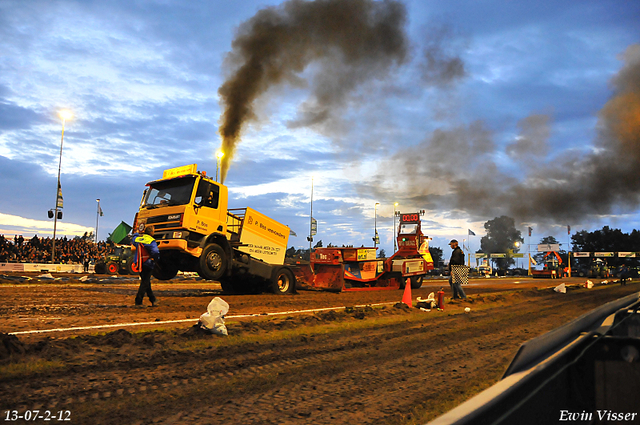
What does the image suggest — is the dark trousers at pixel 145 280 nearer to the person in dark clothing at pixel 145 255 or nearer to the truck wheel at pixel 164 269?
the person in dark clothing at pixel 145 255

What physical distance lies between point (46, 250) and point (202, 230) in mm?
29193

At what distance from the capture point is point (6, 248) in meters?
30.3

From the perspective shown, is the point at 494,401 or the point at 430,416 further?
the point at 430,416

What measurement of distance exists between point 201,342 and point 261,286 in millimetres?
8666

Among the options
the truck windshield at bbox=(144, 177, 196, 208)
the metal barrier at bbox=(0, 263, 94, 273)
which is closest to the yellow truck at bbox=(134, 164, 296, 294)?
the truck windshield at bbox=(144, 177, 196, 208)

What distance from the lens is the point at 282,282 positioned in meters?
15.2

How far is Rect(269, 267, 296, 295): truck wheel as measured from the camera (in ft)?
47.7

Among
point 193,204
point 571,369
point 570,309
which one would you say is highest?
point 193,204

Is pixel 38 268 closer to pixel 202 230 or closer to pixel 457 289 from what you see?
pixel 202 230

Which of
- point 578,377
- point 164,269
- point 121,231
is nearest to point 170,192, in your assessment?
point 164,269

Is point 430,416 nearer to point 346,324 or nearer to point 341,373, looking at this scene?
point 341,373

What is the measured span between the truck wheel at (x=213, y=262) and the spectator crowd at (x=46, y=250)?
24.7 metres

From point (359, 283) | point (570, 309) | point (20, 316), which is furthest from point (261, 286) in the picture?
point (570, 309)

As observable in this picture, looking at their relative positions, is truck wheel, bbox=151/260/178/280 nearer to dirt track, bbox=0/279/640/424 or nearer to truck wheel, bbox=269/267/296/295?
truck wheel, bbox=269/267/296/295
